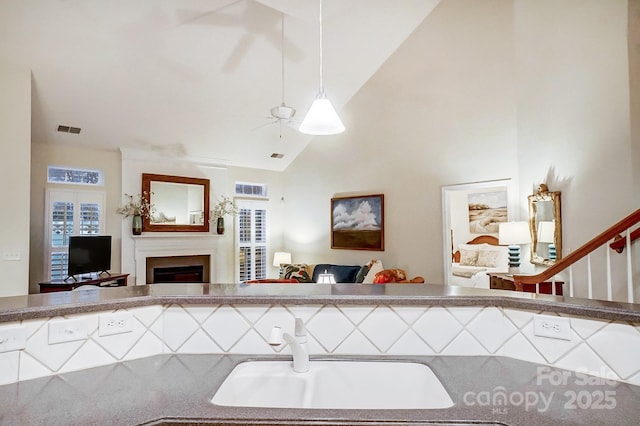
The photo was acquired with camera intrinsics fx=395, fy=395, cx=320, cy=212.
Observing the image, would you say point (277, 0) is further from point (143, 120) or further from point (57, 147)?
point (57, 147)

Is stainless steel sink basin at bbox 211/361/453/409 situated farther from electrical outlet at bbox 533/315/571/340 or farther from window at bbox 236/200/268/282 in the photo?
window at bbox 236/200/268/282

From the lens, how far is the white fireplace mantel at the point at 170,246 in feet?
18.9

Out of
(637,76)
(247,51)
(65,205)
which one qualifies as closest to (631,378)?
(637,76)

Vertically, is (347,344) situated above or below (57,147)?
below

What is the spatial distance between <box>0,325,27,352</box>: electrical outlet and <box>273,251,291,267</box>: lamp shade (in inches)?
233

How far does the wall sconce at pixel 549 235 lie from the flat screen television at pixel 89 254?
5.22 meters

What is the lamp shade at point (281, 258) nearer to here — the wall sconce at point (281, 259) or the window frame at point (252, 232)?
the wall sconce at point (281, 259)

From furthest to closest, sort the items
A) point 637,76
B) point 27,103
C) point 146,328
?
point 27,103, point 637,76, point 146,328

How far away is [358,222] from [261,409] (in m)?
5.43

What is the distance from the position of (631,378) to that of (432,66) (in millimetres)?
4800

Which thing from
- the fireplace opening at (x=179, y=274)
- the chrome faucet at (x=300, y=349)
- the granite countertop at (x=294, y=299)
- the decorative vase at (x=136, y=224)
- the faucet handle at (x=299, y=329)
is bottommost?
the fireplace opening at (x=179, y=274)

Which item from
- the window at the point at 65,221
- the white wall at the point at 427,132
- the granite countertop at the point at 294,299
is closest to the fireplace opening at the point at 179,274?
the window at the point at 65,221

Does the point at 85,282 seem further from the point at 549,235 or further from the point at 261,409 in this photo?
the point at 549,235

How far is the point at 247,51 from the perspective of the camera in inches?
188
